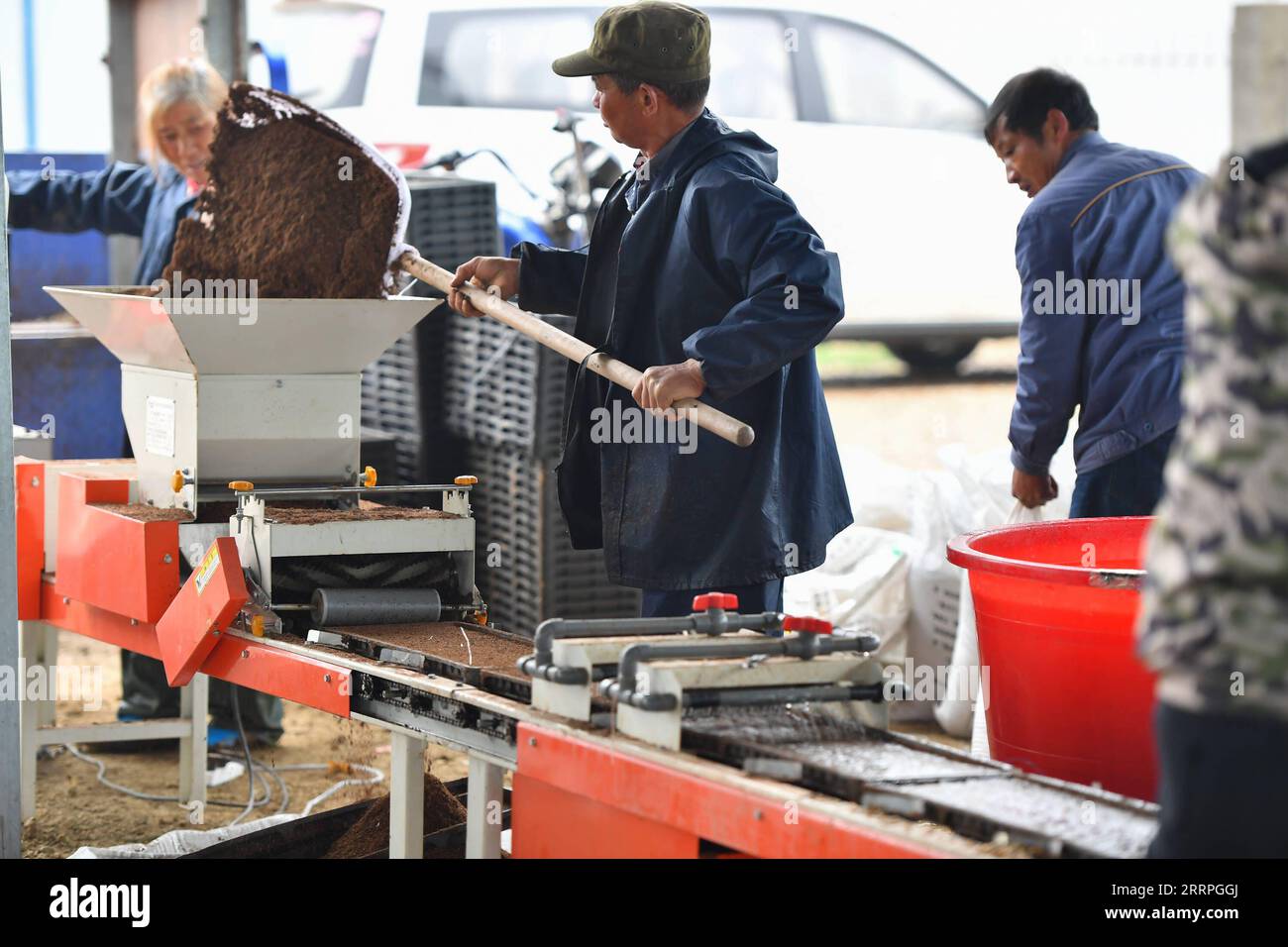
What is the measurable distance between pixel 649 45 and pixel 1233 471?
5.97ft

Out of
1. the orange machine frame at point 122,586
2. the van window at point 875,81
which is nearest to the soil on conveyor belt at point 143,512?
the orange machine frame at point 122,586

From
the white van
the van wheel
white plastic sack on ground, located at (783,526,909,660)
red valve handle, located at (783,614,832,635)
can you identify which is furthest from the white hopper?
the van wheel

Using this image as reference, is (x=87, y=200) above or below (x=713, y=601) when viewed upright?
above

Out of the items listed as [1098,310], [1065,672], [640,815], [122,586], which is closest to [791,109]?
[1098,310]

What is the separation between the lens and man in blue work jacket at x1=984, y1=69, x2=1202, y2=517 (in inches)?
161

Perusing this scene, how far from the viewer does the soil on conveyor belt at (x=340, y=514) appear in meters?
3.57

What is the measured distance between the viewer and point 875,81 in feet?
32.3

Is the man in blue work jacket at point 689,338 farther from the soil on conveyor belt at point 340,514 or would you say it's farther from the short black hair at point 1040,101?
the short black hair at point 1040,101

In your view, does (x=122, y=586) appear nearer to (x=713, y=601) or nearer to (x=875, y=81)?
(x=713, y=601)

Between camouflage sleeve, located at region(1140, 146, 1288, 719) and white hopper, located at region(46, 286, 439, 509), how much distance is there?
225cm

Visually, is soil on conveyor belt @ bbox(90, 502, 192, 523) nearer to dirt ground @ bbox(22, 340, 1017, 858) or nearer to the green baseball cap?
dirt ground @ bbox(22, 340, 1017, 858)

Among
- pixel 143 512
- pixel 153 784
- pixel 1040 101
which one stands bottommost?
pixel 153 784
